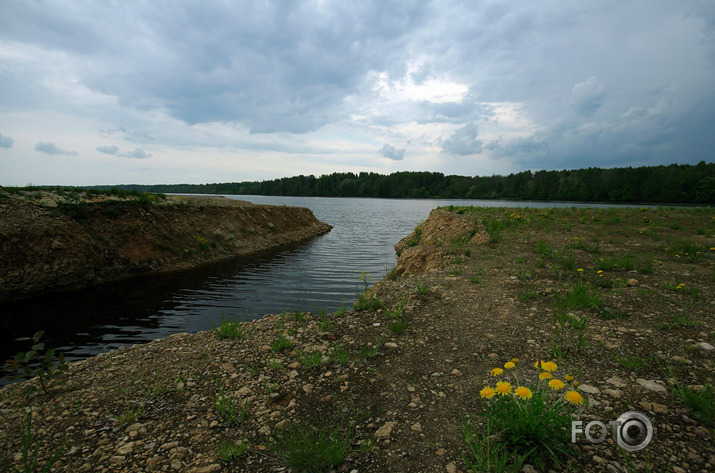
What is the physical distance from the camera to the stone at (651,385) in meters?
3.40

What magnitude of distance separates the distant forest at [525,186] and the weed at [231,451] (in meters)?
22.2

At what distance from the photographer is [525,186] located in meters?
103

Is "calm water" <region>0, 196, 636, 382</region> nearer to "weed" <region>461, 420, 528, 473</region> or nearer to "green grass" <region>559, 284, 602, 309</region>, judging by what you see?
"green grass" <region>559, 284, 602, 309</region>

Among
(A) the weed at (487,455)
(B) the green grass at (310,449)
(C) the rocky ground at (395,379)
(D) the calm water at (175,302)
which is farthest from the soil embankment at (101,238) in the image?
(A) the weed at (487,455)

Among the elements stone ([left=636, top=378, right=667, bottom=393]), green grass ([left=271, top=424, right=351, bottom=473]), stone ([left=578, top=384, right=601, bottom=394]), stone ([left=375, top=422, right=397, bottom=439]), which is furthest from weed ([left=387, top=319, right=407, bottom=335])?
stone ([left=636, top=378, right=667, bottom=393])

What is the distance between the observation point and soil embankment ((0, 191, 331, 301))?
11367 mm

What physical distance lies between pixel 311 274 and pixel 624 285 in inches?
472

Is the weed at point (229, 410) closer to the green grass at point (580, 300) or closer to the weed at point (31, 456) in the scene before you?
the weed at point (31, 456)

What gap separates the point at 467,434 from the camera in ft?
9.23

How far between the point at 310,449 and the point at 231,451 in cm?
84

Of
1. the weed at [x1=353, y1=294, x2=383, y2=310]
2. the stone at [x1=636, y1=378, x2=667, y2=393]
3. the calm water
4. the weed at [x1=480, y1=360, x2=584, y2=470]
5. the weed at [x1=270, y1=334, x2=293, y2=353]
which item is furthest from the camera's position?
the calm water

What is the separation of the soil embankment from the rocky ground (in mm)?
9296

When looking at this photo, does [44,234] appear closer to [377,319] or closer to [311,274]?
[311,274]

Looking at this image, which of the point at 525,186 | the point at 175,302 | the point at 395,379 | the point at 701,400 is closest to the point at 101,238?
the point at 175,302
